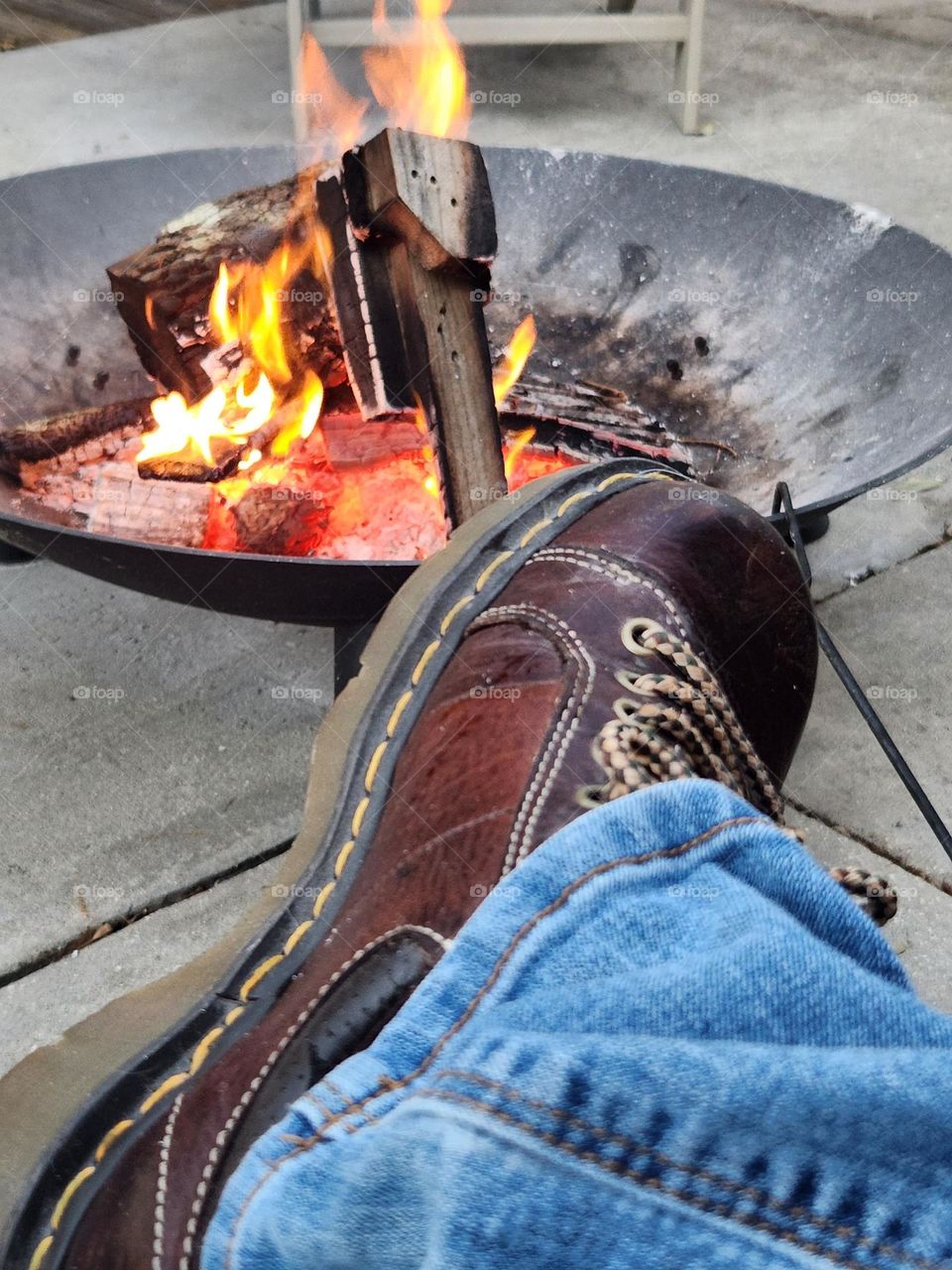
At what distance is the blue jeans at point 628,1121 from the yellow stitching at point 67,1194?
322 mm

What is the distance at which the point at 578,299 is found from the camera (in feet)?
6.75

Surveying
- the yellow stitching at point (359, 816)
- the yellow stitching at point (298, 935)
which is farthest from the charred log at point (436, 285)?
the yellow stitching at point (298, 935)

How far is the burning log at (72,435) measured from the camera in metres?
1.75

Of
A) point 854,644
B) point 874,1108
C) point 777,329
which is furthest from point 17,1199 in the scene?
point 777,329

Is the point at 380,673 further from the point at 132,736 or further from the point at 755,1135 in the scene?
the point at 755,1135

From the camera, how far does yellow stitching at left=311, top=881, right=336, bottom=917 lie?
3.74 ft

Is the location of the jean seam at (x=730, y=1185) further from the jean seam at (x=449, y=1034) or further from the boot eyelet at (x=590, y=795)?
the boot eyelet at (x=590, y=795)

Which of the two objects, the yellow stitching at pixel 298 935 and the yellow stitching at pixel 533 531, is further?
the yellow stitching at pixel 533 531

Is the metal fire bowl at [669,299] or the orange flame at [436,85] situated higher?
the orange flame at [436,85]

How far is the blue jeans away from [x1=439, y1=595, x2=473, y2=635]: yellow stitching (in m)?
0.57

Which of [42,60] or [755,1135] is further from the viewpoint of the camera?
[42,60]

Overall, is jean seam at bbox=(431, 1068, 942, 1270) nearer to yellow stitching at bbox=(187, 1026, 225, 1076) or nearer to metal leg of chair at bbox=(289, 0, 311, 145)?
yellow stitching at bbox=(187, 1026, 225, 1076)

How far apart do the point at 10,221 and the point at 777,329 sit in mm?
1122

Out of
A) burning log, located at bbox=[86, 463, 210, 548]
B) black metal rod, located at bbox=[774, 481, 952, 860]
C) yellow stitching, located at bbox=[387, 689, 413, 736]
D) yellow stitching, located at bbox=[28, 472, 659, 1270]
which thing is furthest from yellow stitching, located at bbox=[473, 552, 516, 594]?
burning log, located at bbox=[86, 463, 210, 548]
